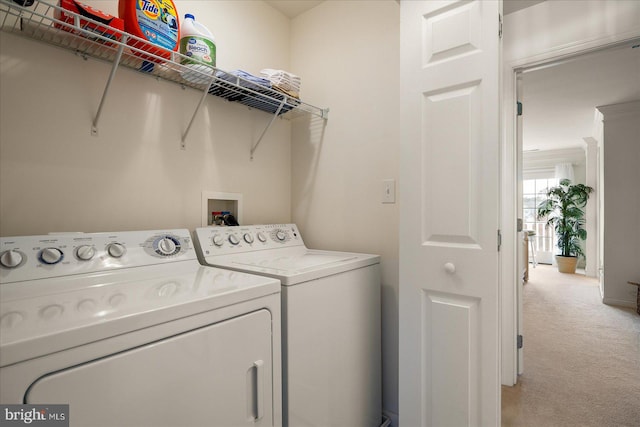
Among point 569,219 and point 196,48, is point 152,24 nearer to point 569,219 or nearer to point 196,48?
point 196,48

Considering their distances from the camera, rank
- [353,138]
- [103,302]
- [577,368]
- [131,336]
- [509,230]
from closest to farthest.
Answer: [131,336]
[103,302]
[353,138]
[509,230]
[577,368]

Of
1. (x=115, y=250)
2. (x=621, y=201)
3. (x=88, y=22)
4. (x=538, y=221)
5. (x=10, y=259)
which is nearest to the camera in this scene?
(x=10, y=259)

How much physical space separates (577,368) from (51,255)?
133 inches

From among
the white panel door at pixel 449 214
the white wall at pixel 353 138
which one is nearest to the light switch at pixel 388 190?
the white wall at pixel 353 138

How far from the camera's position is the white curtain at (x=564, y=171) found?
22.7ft

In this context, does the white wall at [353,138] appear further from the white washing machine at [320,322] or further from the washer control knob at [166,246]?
the washer control knob at [166,246]

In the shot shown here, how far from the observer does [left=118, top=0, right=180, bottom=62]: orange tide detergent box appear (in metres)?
1.21

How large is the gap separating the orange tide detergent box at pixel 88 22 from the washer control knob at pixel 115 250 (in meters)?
0.74

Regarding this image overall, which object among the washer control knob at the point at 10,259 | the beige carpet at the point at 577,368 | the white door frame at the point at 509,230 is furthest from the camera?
the white door frame at the point at 509,230

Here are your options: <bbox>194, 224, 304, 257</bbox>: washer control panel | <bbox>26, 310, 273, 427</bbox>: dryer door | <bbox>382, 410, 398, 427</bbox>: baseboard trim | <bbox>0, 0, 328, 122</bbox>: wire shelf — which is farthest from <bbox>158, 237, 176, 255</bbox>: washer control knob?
<bbox>382, 410, 398, 427</bbox>: baseboard trim

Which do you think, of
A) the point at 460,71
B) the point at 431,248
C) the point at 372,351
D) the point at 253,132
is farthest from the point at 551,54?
the point at 372,351

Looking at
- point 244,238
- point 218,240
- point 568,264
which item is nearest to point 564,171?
point 568,264

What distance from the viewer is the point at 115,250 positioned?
1.21 metres

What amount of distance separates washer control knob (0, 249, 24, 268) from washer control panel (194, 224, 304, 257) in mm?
621
